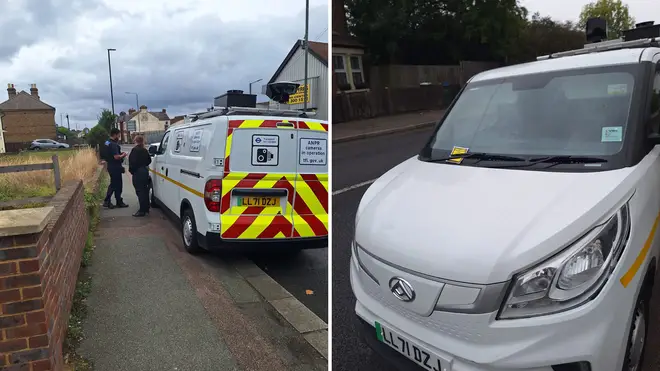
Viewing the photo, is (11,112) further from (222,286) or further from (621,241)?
(621,241)

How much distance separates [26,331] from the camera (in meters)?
2.65

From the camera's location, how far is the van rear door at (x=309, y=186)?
5688 mm

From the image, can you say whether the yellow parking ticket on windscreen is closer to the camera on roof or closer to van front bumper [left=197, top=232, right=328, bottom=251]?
van front bumper [left=197, top=232, right=328, bottom=251]

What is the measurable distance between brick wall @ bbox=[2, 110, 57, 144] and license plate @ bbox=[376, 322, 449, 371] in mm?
9563

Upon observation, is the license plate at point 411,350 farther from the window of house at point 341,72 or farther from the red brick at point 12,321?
the window of house at point 341,72

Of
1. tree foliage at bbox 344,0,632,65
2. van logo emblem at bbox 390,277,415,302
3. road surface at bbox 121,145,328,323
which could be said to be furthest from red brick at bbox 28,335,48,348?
tree foliage at bbox 344,0,632,65

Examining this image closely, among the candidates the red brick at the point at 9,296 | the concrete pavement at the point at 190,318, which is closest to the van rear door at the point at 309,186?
the concrete pavement at the point at 190,318

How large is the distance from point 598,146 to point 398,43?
62.7 ft

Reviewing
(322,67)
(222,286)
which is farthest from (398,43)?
(222,286)

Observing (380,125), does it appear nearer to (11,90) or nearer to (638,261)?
(11,90)

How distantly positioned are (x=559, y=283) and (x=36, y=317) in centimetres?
259

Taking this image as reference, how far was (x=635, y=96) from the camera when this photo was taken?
9.07ft

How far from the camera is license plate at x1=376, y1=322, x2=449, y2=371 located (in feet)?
6.80

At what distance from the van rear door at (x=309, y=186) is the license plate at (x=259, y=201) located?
0.75 feet
